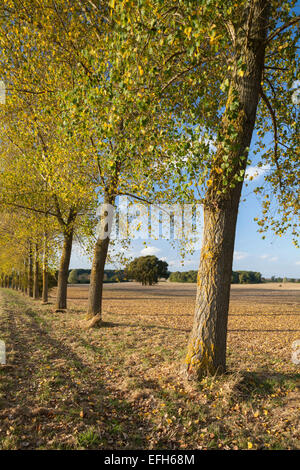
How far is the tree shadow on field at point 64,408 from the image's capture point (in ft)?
12.8

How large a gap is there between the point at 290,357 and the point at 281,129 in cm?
A: 694

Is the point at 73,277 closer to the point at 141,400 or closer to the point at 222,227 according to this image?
the point at 141,400

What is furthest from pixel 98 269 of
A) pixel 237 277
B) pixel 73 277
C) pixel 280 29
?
pixel 237 277

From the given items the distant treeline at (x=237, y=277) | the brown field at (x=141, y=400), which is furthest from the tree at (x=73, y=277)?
the brown field at (x=141, y=400)

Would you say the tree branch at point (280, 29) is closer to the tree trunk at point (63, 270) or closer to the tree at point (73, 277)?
the tree trunk at point (63, 270)

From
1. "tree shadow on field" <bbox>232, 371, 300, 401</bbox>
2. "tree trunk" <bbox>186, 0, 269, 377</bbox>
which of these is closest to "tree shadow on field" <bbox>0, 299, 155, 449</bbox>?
"tree trunk" <bbox>186, 0, 269, 377</bbox>

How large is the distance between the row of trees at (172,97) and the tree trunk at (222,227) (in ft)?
Answer: 0.07

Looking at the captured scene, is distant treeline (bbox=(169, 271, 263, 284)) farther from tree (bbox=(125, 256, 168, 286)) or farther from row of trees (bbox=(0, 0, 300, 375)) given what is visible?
row of trees (bbox=(0, 0, 300, 375))

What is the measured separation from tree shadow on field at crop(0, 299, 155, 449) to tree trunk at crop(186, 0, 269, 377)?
70.0 inches

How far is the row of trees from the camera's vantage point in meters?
4.82

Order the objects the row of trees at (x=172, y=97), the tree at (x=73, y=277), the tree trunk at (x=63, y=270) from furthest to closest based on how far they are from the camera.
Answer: the tree at (x=73, y=277) < the tree trunk at (x=63, y=270) < the row of trees at (x=172, y=97)

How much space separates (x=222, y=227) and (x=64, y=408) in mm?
4652
